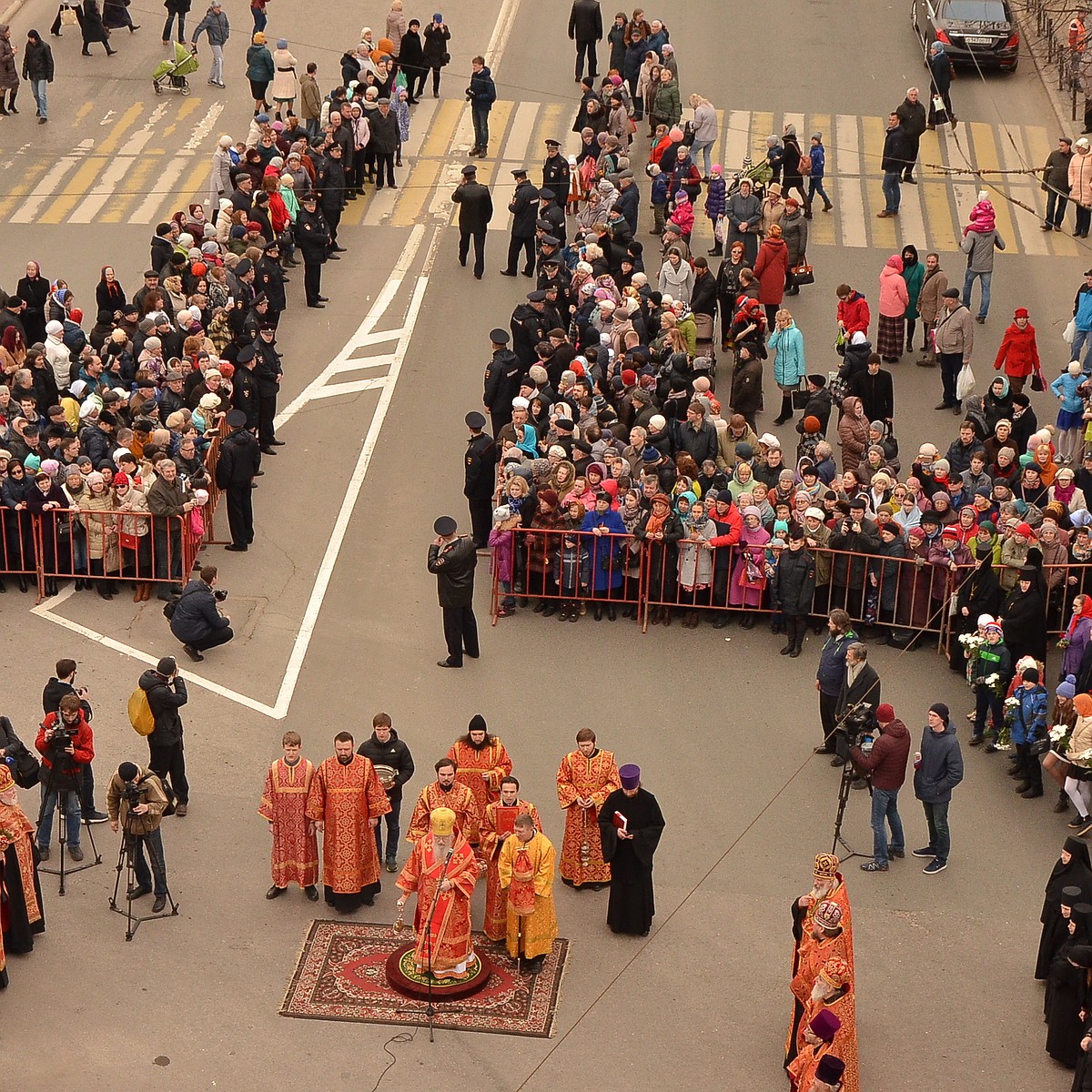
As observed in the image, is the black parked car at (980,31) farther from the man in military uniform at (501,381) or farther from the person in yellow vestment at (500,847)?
the person in yellow vestment at (500,847)

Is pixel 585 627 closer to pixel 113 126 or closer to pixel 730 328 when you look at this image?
pixel 730 328

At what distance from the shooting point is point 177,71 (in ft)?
119

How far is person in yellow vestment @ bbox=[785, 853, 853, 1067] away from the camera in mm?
14836

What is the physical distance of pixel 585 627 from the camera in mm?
21500

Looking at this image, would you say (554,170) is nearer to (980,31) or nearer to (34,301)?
(34,301)

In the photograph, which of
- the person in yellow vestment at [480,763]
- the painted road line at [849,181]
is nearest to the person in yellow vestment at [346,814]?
the person in yellow vestment at [480,763]

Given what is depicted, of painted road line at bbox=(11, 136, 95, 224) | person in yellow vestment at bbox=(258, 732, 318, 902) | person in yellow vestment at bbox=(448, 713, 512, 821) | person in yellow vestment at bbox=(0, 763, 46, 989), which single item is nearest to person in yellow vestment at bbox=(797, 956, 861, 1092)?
person in yellow vestment at bbox=(448, 713, 512, 821)

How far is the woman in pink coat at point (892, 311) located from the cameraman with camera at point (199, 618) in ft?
33.3

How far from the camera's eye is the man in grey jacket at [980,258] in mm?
27391

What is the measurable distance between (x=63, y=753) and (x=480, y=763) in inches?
133

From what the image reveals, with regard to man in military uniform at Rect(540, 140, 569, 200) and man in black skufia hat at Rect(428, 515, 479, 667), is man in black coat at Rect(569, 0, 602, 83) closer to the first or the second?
man in military uniform at Rect(540, 140, 569, 200)

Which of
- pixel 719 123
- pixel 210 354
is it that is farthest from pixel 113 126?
pixel 210 354

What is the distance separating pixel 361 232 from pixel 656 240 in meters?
4.47

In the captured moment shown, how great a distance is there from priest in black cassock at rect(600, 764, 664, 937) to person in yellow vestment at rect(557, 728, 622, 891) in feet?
0.83
